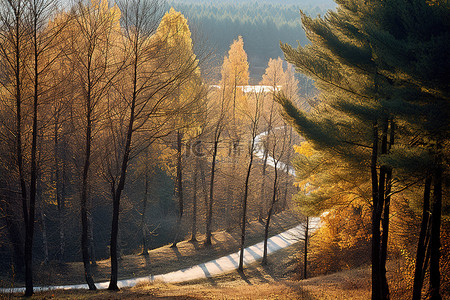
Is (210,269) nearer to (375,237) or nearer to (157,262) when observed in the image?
(157,262)

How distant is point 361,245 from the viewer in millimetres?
16859

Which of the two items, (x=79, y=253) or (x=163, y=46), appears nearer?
(x=163, y=46)

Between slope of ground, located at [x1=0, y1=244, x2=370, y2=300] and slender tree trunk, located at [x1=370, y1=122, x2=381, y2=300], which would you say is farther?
slope of ground, located at [x1=0, y1=244, x2=370, y2=300]

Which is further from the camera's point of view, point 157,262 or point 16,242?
point 157,262

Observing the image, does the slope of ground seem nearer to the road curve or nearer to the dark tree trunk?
the road curve

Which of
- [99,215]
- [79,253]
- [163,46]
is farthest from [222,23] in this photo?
[163,46]

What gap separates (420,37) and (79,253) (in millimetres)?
21571

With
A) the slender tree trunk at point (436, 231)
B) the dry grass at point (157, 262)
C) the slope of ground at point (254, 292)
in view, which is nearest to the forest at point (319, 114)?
the slender tree trunk at point (436, 231)

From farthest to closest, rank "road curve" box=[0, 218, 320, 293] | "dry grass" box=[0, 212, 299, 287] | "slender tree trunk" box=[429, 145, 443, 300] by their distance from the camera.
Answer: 1. "dry grass" box=[0, 212, 299, 287]
2. "road curve" box=[0, 218, 320, 293]
3. "slender tree trunk" box=[429, 145, 443, 300]

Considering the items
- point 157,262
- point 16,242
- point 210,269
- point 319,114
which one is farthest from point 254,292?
point 16,242

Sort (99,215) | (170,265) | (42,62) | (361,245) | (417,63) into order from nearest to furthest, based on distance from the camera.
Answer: (417,63)
(42,62)
(361,245)
(170,265)
(99,215)

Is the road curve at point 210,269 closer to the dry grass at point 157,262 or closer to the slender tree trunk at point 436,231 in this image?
the dry grass at point 157,262

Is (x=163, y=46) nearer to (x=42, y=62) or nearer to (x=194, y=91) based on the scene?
(x=42, y=62)

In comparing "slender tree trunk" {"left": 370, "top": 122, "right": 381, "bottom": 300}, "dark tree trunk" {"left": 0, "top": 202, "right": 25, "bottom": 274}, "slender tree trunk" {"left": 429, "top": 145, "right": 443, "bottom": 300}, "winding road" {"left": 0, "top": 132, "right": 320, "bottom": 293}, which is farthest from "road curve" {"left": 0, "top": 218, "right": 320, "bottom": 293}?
"slender tree trunk" {"left": 429, "top": 145, "right": 443, "bottom": 300}
